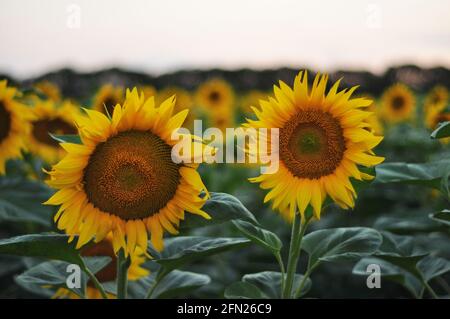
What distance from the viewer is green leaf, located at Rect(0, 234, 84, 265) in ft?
4.52

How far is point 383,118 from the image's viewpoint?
19.7ft

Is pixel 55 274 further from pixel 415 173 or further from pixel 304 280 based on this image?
pixel 415 173

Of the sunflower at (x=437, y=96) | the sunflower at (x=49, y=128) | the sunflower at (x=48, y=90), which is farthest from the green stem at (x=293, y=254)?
the sunflower at (x=437, y=96)

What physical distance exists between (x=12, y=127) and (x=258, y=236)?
52.2 inches

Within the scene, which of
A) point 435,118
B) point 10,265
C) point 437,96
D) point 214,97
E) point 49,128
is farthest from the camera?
point 214,97

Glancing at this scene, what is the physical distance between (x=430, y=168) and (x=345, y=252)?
1.25 feet

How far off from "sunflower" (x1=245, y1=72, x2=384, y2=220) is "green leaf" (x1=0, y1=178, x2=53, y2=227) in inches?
32.6

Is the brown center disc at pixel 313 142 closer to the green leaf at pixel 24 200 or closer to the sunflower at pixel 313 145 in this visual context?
the sunflower at pixel 313 145

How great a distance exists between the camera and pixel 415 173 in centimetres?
171

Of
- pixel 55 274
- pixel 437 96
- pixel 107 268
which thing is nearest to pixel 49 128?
pixel 107 268

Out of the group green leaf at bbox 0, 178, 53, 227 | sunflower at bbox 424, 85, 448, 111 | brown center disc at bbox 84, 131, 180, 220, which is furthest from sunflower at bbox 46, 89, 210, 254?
sunflower at bbox 424, 85, 448, 111

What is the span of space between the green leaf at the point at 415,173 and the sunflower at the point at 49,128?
1.79 metres

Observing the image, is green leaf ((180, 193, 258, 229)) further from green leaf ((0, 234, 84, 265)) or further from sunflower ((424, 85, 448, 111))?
sunflower ((424, 85, 448, 111))

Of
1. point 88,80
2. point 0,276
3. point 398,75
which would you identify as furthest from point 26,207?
point 398,75
